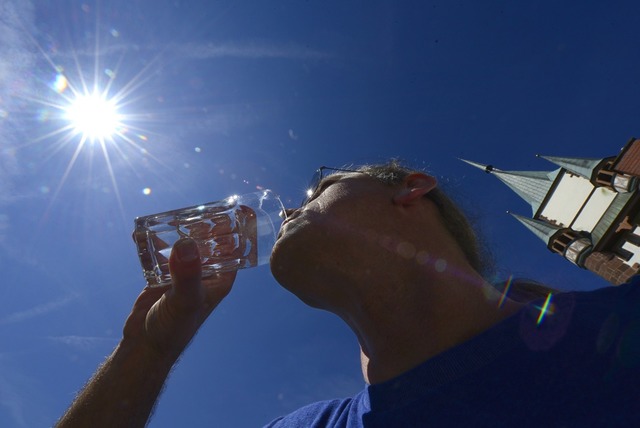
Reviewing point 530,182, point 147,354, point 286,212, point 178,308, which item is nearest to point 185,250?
point 178,308

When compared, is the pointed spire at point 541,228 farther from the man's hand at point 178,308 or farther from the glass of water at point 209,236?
the man's hand at point 178,308

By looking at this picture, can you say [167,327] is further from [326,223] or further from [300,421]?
[326,223]

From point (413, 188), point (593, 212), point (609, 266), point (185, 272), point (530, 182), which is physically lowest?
point (609, 266)

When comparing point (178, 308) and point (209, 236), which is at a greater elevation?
point (209, 236)

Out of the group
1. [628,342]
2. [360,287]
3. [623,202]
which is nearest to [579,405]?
Result: [628,342]

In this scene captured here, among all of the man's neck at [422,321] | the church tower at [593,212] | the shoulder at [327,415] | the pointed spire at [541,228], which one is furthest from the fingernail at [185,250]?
the pointed spire at [541,228]

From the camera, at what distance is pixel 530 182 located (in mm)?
54031

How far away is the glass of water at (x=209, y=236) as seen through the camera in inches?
146

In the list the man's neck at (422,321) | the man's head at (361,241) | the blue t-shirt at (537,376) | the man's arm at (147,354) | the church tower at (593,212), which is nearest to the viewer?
the blue t-shirt at (537,376)

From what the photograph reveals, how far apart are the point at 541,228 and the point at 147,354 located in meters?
50.2

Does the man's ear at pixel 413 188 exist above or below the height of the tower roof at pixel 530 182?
below

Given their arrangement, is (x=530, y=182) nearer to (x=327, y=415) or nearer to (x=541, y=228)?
(x=541, y=228)

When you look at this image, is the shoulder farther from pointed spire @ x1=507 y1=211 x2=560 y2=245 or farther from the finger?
pointed spire @ x1=507 y1=211 x2=560 y2=245

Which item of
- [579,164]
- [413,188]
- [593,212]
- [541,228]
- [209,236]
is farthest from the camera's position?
[541,228]
